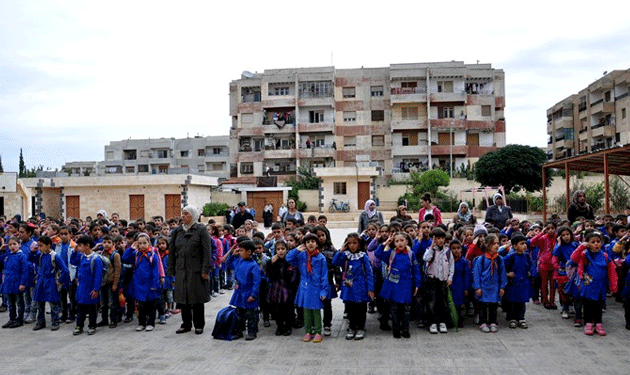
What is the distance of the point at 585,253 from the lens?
7.23 meters

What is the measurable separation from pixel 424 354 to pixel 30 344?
16.5ft

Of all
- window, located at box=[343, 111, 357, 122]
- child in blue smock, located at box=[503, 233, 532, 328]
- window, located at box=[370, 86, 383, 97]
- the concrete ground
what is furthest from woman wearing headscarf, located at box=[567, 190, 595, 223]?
window, located at box=[370, 86, 383, 97]

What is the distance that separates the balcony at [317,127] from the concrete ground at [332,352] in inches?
1766

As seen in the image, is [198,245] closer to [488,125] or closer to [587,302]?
[587,302]

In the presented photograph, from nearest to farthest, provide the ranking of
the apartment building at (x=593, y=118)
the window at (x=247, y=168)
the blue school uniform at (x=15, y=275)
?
the blue school uniform at (x=15, y=275) → the apartment building at (x=593, y=118) → the window at (x=247, y=168)

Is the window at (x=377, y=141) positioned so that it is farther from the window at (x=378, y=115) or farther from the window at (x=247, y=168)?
the window at (x=247, y=168)

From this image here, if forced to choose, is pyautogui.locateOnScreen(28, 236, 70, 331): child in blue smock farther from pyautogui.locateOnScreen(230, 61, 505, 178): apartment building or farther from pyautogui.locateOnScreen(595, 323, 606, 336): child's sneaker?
→ pyautogui.locateOnScreen(230, 61, 505, 178): apartment building

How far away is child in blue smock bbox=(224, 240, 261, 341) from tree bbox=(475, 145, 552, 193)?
111 feet

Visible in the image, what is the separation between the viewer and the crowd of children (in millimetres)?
7195

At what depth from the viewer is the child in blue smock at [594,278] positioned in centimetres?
705

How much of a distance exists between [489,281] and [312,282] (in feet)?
7.82

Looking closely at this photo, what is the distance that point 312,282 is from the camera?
7.12 meters

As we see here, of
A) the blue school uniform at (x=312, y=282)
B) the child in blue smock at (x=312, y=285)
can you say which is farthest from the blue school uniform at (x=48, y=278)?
the child in blue smock at (x=312, y=285)

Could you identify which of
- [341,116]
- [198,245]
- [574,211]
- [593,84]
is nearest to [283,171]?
[341,116]
